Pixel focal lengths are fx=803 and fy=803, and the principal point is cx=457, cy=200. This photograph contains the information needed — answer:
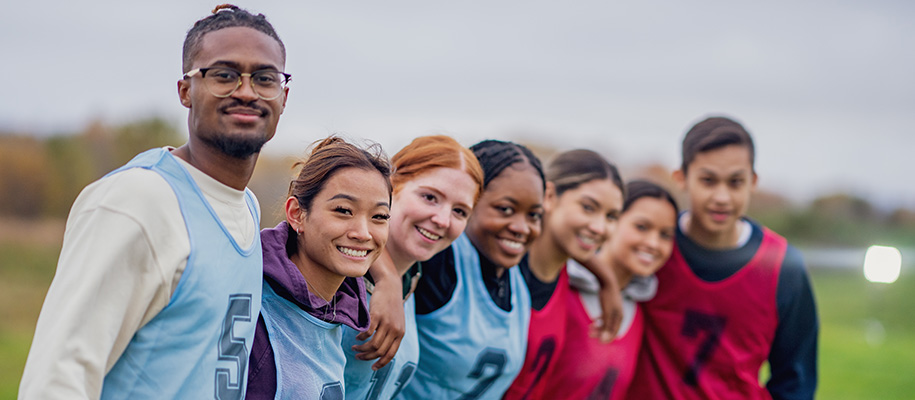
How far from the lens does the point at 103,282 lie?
70.5 inches

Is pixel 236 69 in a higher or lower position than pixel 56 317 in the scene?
higher

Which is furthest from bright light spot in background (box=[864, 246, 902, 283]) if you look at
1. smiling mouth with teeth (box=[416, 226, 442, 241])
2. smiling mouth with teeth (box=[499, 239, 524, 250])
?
smiling mouth with teeth (box=[416, 226, 442, 241])

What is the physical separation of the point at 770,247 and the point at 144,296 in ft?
11.9

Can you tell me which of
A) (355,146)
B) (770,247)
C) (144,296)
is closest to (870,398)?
(770,247)

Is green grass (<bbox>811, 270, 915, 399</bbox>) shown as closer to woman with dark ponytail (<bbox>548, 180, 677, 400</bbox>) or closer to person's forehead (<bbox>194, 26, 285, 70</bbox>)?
woman with dark ponytail (<bbox>548, 180, 677, 400</bbox>)

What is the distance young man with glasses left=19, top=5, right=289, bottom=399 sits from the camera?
1770 mm

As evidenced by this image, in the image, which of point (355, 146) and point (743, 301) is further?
point (743, 301)

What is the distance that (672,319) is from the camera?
14.5ft

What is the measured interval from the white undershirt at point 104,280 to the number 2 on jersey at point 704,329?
319cm

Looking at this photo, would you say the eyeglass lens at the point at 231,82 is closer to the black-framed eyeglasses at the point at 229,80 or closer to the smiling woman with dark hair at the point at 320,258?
the black-framed eyeglasses at the point at 229,80

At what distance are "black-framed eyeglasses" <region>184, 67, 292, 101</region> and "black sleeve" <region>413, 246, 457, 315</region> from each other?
1337 mm

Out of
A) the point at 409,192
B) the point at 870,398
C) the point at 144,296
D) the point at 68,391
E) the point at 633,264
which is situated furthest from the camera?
the point at 870,398

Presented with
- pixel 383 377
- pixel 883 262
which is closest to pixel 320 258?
pixel 383 377

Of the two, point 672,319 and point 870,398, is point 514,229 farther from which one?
point 870,398
